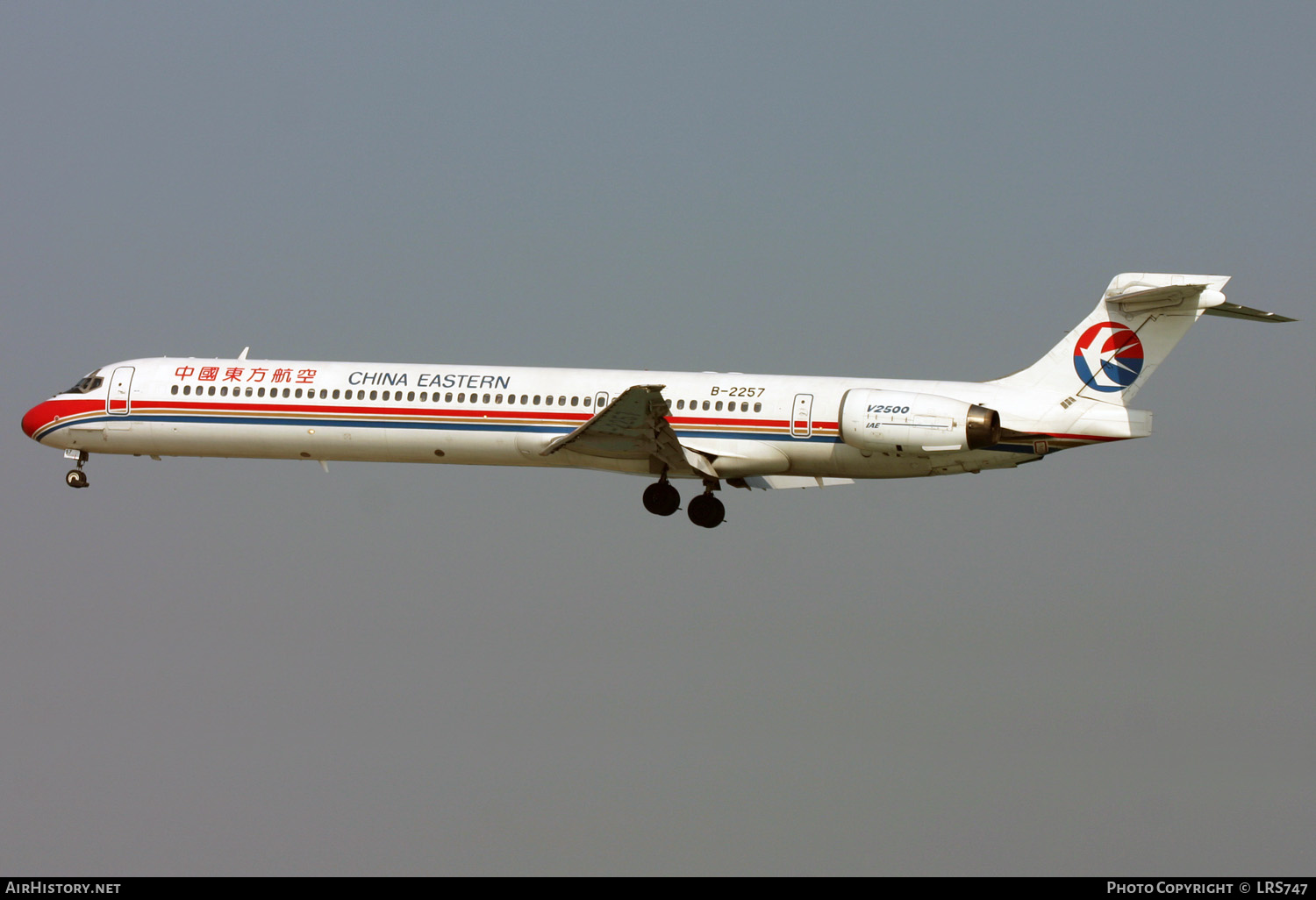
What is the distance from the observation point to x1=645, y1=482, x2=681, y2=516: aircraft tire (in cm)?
A: 2934

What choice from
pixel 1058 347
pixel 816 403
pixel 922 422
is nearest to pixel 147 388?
pixel 816 403

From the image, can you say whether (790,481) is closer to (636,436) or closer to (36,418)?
(636,436)

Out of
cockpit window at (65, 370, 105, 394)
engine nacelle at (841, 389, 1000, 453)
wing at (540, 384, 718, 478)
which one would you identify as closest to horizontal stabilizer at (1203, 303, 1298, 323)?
engine nacelle at (841, 389, 1000, 453)

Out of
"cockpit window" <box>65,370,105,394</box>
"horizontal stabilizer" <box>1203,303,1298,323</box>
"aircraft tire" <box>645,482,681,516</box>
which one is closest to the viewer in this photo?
"horizontal stabilizer" <box>1203,303,1298,323</box>

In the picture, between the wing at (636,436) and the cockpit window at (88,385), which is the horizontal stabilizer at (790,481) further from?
the cockpit window at (88,385)

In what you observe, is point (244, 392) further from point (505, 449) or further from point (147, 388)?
point (505, 449)

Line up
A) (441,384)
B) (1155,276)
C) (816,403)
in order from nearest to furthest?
(1155,276) → (816,403) → (441,384)

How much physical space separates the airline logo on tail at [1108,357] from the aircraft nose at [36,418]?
1912 centimetres

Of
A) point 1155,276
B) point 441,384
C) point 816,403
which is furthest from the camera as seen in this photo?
point 441,384

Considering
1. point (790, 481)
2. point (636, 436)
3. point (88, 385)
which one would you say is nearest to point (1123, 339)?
point (790, 481)

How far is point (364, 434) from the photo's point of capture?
2983 centimetres

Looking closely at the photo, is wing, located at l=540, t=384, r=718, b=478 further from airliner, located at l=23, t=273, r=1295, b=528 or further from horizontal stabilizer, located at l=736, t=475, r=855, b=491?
horizontal stabilizer, located at l=736, t=475, r=855, b=491

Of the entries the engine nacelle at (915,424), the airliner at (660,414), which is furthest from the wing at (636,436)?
the engine nacelle at (915,424)

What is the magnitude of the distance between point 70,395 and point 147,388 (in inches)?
75.1
